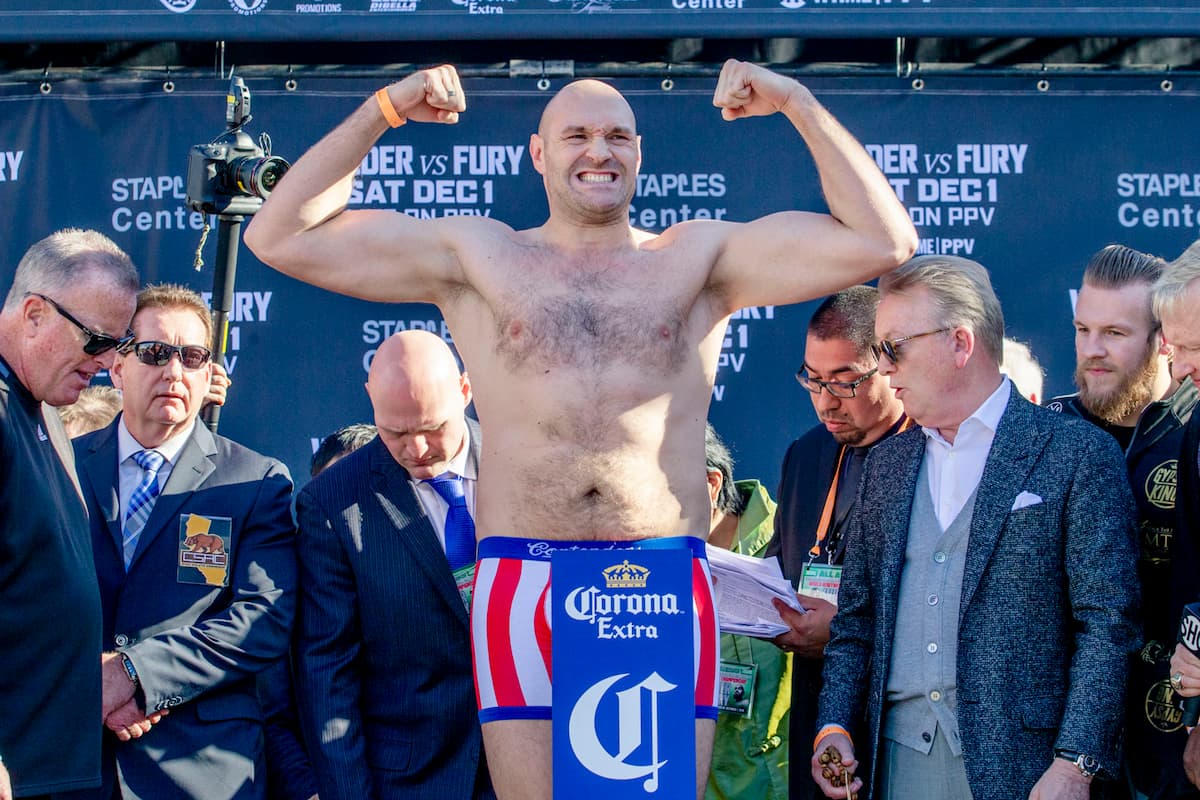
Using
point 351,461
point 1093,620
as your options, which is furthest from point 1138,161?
point 351,461

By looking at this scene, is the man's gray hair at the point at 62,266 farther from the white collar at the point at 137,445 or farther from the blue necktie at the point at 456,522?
the blue necktie at the point at 456,522

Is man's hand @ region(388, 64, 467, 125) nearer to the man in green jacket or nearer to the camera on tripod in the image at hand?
the camera on tripod

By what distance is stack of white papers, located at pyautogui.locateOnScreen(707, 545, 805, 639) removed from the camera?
11.8 ft

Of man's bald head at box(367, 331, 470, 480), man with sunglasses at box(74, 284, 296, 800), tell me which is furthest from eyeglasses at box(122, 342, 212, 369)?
man's bald head at box(367, 331, 470, 480)

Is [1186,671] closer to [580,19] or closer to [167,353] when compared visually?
[167,353]

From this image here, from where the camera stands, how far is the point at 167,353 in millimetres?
3955

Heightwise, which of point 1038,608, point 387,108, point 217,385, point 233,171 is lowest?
point 1038,608

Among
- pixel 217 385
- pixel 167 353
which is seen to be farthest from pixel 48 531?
pixel 217 385

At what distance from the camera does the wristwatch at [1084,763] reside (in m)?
3.01

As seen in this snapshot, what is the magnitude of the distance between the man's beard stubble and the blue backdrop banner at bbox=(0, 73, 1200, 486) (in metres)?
1.18

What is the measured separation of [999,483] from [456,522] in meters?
1.44

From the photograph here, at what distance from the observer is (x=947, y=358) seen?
340 cm

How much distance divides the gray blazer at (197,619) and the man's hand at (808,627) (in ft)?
4.31

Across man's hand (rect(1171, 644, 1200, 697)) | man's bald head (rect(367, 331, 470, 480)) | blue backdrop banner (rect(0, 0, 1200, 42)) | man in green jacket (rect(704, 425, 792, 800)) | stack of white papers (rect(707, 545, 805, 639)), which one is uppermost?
blue backdrop banner (rect(0, 0, 1200, 42))
